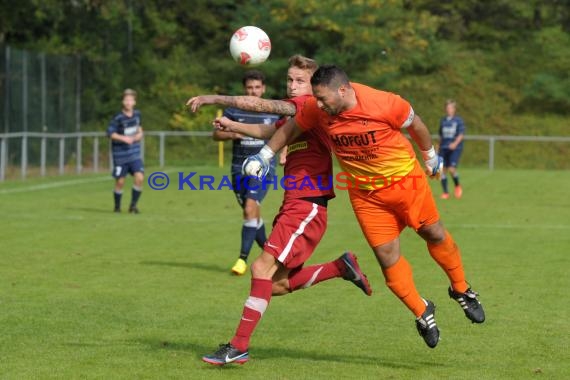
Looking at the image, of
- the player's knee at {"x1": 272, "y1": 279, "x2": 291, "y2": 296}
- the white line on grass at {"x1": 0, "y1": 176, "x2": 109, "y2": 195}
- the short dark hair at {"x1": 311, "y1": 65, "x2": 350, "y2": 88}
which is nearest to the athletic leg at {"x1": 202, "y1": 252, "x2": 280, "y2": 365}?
the player's knee at {"x1": 272, "y1": 279, "x2": 291, "y2": 296}

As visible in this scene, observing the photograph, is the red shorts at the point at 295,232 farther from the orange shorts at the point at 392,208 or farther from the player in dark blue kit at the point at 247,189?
the player in dark blue kit at the point at 247,189

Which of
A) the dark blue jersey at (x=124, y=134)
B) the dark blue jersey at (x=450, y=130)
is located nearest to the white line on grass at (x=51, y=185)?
the dark blue jersey at (x=124, y=134)

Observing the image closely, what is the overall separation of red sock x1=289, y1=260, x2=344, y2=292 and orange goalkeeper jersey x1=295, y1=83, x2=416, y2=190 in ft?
2.64

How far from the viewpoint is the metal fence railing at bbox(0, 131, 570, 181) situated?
27031mm

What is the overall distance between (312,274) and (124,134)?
11.9 meters

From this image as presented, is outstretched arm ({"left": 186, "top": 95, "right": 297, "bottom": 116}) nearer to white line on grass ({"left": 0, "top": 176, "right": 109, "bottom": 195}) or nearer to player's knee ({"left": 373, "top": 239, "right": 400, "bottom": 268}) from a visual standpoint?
player's knee ({"left": 373, "top": 239, "right": 400, "bottom": 268})

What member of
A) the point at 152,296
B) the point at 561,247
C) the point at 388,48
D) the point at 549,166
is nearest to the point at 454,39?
the point at 388,48

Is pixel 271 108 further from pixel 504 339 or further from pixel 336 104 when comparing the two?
pixel 504 339

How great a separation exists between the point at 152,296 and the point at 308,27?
3214cm

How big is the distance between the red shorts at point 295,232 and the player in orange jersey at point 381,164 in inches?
11.6

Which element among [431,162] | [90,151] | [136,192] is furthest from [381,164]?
[90,151]

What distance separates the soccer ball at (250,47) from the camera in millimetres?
9070

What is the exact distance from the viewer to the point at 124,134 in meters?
19.5

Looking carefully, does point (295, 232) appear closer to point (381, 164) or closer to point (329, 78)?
point (381, 164)
